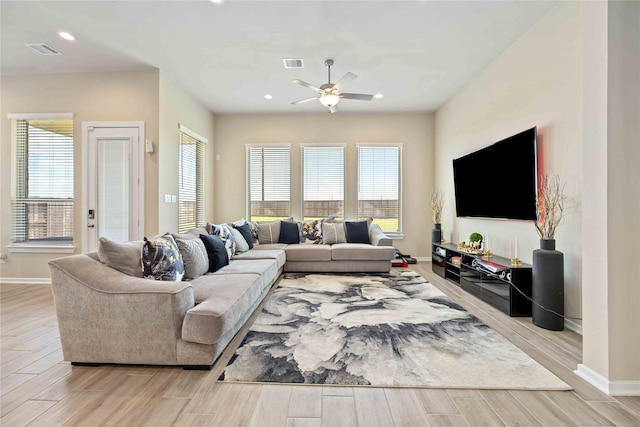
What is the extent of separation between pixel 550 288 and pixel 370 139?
4.49 meters

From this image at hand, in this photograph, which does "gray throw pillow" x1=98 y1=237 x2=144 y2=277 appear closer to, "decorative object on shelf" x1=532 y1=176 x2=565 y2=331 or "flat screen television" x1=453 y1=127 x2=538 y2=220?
"decorative object on shelf" x1=532 y1=176 x2=565 y2=331

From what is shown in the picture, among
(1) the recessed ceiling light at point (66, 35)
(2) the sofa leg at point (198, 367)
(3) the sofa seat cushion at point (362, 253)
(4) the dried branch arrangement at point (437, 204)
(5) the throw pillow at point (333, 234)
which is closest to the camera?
(2) the sofa leg at point (198, 367)

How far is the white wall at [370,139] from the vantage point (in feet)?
21.6

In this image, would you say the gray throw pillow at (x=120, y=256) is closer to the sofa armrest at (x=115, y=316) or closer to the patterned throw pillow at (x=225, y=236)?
the sofa armrest at (x=115, y=316)

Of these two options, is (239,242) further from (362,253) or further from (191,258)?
(362,253)

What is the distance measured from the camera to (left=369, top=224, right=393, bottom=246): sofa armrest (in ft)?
17.4

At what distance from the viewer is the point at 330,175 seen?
6.66 m

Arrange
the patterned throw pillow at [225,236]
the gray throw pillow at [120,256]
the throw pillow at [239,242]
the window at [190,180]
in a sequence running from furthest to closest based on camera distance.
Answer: the window at [190,180] → the throw pillow at [239,242] → the patterned throw pillow at [225,236] → the gray throw pillow at [120,256]

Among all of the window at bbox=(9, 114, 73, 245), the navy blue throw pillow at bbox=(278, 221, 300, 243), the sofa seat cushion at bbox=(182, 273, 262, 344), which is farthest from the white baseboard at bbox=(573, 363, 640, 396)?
the window at bbox=(9, 114, 73, 245)

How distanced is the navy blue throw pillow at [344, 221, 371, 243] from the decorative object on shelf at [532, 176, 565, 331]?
3004mm

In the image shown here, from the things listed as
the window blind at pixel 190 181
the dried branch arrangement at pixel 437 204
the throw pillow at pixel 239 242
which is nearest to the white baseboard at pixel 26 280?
the window blind at pixel 190 181

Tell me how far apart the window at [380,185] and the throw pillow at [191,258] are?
4089 millimetres

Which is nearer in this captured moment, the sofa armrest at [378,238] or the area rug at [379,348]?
the area rug at [379,348]

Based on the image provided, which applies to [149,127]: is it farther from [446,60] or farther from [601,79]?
[601,79]
